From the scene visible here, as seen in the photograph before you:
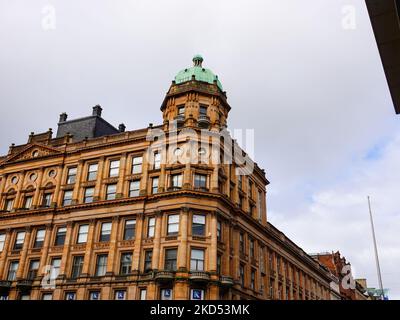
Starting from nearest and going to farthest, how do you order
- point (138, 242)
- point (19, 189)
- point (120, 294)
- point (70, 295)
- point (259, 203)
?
point (120, 294), point (138, 242), point (70, 295), point (19, 189), point (259, 203)

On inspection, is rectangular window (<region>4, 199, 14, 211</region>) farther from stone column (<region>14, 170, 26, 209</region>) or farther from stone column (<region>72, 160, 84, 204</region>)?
stone column (<region>72, 160, 84, 204</region>)

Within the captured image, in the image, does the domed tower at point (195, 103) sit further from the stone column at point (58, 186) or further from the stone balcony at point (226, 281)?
the stone balcony at point (226, 281)

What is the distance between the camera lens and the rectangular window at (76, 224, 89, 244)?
45753 mm

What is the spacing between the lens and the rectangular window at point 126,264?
4212 cm

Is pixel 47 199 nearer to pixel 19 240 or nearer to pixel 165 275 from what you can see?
pixel 19 240

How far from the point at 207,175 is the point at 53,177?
1904 centimetres

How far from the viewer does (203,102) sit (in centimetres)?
4938

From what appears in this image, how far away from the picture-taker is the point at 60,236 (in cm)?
4731

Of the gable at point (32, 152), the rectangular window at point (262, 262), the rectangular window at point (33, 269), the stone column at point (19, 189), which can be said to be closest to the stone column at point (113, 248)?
the rectangular window at point (33, 269)

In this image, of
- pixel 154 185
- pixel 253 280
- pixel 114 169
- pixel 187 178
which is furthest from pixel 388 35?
pixel 253 280

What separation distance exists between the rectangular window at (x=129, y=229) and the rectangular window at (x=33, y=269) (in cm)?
1066

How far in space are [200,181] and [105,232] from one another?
11283 millimetres
